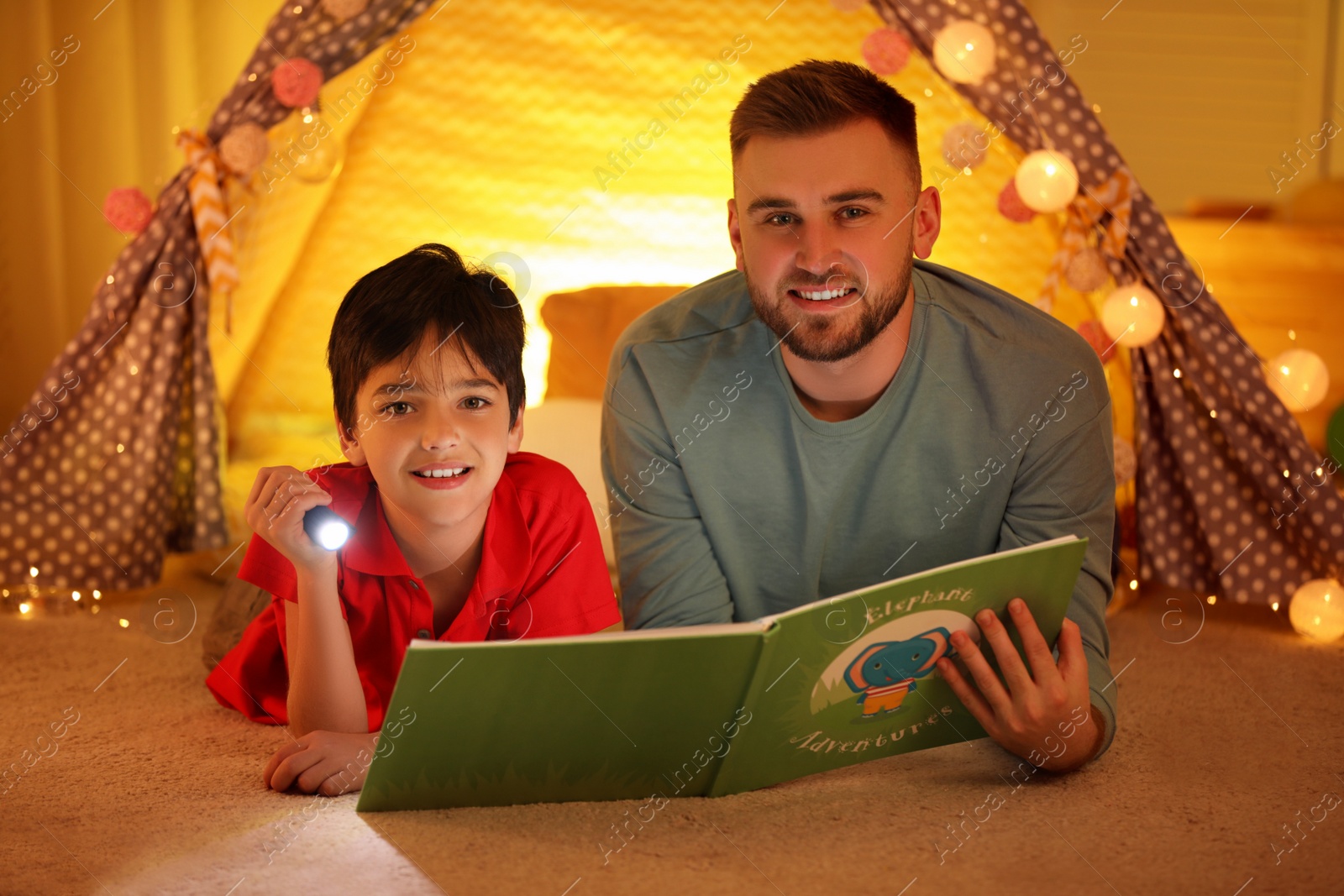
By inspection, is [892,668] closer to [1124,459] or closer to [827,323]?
[827,323]

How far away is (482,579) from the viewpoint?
127 centimetres

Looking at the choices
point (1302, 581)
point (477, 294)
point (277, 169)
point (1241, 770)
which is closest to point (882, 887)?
point (1241, 770)

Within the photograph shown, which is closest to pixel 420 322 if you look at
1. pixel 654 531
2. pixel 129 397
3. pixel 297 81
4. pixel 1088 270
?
pixel 654 531

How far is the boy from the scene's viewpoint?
3.97ft

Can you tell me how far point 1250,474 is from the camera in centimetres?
192

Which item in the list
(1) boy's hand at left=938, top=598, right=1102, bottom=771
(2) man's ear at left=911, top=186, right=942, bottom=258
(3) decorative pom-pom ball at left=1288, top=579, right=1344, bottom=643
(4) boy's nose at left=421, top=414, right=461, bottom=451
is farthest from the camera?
(3) decorative pom-pom ball at left=1288, top=579, right=1344, bottom=643

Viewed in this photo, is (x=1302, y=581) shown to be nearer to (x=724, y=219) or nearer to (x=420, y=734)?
(x=724, y=219)

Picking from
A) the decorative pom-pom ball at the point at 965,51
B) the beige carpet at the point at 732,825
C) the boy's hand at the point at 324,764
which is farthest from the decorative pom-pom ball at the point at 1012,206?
the boy's hand at the point at 324,764

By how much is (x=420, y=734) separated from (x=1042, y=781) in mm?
661

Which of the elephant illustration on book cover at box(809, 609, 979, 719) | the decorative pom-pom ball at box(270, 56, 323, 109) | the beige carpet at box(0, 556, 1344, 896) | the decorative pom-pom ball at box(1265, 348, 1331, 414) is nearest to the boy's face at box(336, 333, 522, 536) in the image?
the beige carpet at box(0, 556, 1344, 896)

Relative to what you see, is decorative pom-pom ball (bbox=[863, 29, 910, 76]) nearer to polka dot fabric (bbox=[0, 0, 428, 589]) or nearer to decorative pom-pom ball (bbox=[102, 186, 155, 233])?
polka dot fabric (bbox=[0, 0, 428, 589])

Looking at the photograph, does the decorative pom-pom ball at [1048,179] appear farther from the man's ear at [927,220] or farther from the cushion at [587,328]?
the cushion at [587,328]

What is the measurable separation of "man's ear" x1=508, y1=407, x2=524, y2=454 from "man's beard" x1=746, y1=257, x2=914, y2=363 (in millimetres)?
316

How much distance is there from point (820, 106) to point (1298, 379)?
1021 mm
